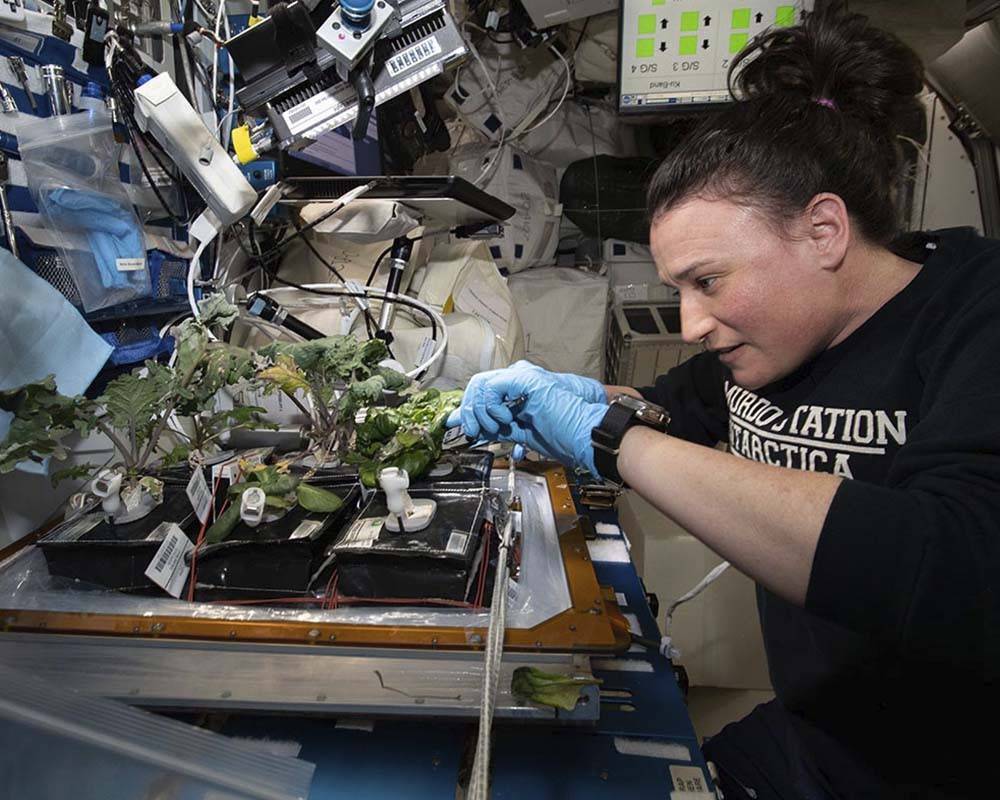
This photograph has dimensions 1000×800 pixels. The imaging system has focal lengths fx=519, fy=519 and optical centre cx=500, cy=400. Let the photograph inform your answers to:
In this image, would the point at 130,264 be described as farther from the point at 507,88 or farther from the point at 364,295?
the point at 507,88

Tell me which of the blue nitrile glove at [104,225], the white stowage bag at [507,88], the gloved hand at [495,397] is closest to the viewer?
the gloved hand at [495,397]

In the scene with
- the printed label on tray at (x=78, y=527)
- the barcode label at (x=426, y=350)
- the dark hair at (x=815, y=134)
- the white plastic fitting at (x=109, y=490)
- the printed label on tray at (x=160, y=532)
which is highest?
the dark hair at (x=815, y=134)

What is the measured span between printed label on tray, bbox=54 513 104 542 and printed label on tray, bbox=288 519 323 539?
1.23ft

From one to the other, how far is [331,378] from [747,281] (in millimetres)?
866

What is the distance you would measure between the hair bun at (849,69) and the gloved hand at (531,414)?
574 millimetres

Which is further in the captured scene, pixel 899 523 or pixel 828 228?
pixel 828 228

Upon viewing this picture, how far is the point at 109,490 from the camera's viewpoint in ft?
2.95

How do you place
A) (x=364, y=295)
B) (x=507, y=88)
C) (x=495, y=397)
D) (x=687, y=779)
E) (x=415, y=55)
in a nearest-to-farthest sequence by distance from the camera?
(x=687, y=779) → (x=495, y=397) → (x=415, y=55) → (x=364, y=295) → (x=507, y=88)

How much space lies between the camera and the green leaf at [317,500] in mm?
910

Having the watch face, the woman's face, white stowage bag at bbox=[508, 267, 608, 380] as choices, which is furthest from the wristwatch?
white stowage bag at bbox=[508, 267, 608, 380]

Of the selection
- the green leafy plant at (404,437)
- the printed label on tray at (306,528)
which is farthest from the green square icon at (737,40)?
the printed label on tray at (306,528)

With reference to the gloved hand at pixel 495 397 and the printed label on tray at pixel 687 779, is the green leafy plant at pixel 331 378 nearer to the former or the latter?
the gloved hand at pixel 495 397

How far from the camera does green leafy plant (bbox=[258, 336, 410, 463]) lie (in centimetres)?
107

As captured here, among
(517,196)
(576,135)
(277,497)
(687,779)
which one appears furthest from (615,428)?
(576,135)
